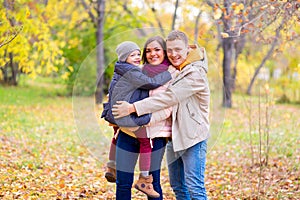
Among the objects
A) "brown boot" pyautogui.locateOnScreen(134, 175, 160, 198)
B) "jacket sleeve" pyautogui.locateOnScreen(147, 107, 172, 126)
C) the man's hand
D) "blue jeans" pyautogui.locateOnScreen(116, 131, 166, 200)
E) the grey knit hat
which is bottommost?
"brown boot" pyautogui.locateOnScreen(134, 175, 160, 198)

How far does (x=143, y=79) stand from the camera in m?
3.79

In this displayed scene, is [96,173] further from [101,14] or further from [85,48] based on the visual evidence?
[85,48]

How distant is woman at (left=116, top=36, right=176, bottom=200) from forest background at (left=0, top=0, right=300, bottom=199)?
147 centimetres

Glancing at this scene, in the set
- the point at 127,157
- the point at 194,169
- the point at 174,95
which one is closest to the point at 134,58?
the point at 174,95

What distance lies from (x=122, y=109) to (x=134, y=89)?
208 millimetres

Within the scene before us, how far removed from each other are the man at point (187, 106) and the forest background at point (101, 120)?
1.34 metres

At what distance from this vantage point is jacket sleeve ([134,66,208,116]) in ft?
12.4

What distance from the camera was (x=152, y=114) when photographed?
12.5 feet

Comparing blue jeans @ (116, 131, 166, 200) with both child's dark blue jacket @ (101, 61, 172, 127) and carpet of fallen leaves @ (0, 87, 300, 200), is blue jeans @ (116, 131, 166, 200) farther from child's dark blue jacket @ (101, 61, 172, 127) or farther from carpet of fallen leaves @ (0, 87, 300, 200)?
carpet of fallen leaves @ (0, 87, 300, 200)

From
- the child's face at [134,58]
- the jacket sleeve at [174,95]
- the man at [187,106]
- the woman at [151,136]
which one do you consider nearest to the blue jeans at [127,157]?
the woman at [151,136]

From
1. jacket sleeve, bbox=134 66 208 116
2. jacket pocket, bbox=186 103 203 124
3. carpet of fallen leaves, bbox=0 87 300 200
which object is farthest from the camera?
carpet of fallen leaves, bbox=0 87 300 200

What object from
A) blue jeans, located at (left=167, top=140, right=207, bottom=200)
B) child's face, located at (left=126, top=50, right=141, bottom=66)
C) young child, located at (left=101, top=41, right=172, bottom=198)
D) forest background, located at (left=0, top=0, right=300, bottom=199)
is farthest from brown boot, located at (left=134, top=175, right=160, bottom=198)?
forest background, located at (left=0, top=0, right=300, bottom=199)

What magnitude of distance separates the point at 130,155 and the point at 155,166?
26 centimetres

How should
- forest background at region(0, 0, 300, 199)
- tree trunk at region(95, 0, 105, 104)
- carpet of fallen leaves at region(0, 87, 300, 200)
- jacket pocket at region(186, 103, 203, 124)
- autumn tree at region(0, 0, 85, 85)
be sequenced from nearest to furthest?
jacket pocket at region(186, 103, 203, 124), carpet of fallen leaves at region(0, 87, 300, 200), forest background at region(0, 0, 300, 199), autumn tree at region(0, 0, 85, 85), tree trunk at region(95, 0, 105, 104)
